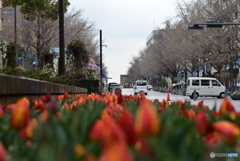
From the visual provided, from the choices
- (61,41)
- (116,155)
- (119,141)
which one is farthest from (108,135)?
(61,41)

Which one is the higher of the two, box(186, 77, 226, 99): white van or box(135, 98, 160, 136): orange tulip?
box(186, 77, 226, 99): white van

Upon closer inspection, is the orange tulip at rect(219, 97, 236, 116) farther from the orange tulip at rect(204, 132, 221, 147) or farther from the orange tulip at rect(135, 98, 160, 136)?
the orange tulip at rect(135, 98, 160, 136)

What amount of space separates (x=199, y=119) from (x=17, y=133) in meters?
0.74

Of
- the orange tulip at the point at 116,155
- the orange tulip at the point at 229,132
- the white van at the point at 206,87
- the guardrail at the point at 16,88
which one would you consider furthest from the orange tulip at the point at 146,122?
the white van at the point at 206,87

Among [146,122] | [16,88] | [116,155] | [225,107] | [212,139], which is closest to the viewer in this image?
[116,155]

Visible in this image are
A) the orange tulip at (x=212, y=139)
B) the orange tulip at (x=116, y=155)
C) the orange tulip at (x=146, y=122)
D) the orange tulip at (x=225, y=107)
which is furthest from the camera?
the orange tulip at (x=225, y=107)

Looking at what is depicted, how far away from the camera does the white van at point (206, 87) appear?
157ft

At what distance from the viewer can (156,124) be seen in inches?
63.6

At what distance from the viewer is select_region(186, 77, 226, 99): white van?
4784cm

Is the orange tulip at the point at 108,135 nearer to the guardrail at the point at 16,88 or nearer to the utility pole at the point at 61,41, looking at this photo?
the guardrail at the point at 16,88

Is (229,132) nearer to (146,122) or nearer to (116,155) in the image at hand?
(146,122)

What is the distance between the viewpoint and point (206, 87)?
157 ft

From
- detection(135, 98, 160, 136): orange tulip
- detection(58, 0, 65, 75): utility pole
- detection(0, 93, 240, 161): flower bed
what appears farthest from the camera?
detection(58, 0, 65, 75): utility pole

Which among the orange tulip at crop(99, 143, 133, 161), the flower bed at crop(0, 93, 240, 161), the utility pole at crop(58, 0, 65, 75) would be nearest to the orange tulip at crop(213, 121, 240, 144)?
the flower bed at crop(0, 93, 240, 161)
